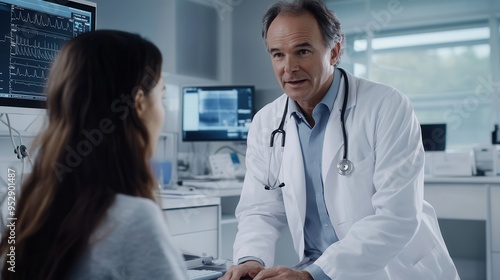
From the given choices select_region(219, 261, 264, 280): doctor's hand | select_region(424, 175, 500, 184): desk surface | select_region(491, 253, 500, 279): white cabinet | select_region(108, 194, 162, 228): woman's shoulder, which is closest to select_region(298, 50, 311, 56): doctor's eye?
select_region(219, 261, 264, 280): doctor's hand

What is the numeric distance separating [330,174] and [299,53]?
1.07 ft

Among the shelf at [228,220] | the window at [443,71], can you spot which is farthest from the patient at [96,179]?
the window at [443,71]

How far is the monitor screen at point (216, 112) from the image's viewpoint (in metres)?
3.21

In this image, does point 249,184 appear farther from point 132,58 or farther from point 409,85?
point 409,85

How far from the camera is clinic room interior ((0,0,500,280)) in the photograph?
9.50ft

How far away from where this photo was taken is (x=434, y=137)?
318cm

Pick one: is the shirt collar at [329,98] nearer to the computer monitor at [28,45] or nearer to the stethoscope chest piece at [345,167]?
the stethoscope chest piece at [345,167]

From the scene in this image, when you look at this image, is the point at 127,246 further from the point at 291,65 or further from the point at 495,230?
the point at 495,230

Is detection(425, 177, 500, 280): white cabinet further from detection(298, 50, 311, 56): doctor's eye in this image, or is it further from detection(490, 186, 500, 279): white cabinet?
detection(298, 50, 311, 56): doctor's eye

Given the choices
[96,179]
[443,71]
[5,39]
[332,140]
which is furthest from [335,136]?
[443,71]

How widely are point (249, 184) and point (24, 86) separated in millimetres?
669

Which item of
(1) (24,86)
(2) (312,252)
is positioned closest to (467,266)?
(2) (312,252)

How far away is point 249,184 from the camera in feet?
4.94

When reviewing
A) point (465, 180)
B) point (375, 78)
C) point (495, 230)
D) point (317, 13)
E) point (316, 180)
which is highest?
point (375, 78)
